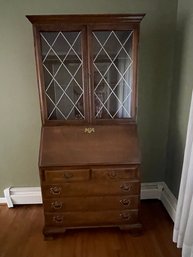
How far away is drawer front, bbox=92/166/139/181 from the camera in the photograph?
178 centimetres

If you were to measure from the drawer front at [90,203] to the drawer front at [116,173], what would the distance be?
183 mm

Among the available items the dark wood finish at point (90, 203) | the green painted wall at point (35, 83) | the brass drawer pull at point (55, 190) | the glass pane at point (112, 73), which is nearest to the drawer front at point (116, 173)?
the dark wood finish at point (90, 203)

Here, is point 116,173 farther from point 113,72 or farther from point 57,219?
point 113,72

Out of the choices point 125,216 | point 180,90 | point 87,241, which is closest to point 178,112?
point 180,90

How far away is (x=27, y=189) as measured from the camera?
235 centimetres

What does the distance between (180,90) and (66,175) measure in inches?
48.7

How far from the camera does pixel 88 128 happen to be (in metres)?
1.81

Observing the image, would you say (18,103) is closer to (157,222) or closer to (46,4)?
(46,4)

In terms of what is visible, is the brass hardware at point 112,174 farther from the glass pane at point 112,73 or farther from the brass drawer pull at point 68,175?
the glass pane at point 112,73

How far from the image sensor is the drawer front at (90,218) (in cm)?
187

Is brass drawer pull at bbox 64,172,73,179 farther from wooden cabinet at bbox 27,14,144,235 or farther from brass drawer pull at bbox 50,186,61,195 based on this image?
brass drawer pull at bbox 50,186,61,195

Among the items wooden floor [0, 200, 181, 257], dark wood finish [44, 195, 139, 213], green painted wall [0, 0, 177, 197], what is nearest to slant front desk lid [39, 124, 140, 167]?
dark wood finish [44, 195, 139, 213]

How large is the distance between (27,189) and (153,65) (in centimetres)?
181

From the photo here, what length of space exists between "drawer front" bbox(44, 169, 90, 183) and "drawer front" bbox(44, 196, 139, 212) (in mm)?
174
